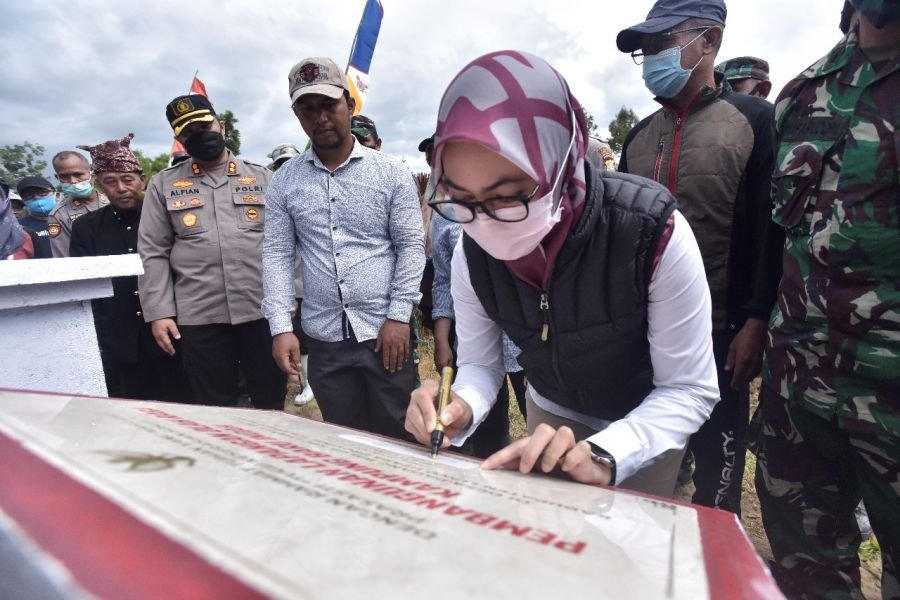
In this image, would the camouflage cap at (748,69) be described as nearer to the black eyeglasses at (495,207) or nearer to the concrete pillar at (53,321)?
the black eyeglasses at (495,207)

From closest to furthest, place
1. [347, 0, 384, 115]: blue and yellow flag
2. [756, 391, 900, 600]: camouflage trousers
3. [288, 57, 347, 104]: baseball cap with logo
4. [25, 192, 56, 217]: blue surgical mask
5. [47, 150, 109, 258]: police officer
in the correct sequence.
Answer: [756, 391, 900, 600]: camouflage trousers
[288, 57, 347, 104]: baseball cap with logo
[47, 150, 109, 258]: police officer
[25, 192, 56, 217]: blue surgical mask
[347, 0, 384, 115]: blue and yellow flag

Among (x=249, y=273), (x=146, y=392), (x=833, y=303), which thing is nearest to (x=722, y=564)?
(x=833, y=303)

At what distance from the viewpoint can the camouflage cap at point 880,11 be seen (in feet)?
3.83

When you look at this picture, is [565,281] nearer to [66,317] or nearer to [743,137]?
[743,137]

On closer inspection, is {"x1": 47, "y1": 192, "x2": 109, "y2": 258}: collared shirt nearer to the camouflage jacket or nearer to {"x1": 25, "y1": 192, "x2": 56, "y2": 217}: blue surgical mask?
{"x1": 25, "y1": 192, "x2": 56, "y2": 217}: blue surgical mask

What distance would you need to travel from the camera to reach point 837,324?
129 cm

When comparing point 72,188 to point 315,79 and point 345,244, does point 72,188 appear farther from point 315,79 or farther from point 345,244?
Answer: point 345,244

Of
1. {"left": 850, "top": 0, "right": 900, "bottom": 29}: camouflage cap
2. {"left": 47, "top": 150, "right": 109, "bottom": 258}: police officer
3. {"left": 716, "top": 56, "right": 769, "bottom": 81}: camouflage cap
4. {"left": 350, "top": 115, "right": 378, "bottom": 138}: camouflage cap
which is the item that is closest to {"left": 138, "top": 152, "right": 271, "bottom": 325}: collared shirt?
{"left": 350, "top": 115, "right": 378, "bottom": 138}: camouflage cap

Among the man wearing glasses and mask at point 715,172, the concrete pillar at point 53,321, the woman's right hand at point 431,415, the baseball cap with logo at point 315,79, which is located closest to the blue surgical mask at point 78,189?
the baseball cap with logo at point 315,79

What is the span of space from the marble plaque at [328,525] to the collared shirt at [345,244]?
5.28ft

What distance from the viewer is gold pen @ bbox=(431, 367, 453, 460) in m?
0.99

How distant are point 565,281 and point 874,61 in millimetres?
994

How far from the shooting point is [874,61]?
1.27 meters

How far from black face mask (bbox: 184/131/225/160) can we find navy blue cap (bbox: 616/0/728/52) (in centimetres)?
221
